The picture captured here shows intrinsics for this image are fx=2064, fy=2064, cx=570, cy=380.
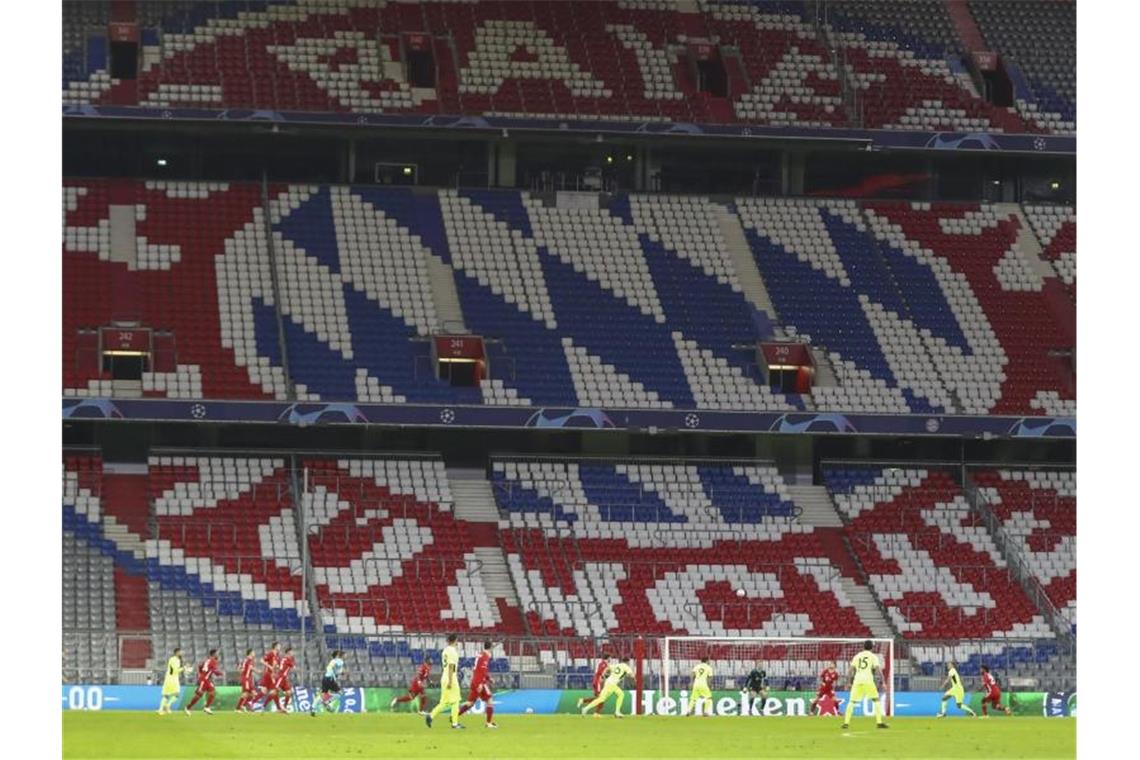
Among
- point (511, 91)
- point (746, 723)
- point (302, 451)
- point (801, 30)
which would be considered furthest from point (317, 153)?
point (746, 723)

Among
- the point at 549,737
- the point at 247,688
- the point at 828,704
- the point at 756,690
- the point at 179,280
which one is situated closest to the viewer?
the point at 549,737

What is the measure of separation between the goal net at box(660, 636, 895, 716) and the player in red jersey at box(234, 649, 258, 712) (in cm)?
763

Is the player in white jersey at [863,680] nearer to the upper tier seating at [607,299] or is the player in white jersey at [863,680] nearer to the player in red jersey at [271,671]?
the player in red jersey at [271,671]

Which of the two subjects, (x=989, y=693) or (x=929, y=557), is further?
A: (x=929, y=557)

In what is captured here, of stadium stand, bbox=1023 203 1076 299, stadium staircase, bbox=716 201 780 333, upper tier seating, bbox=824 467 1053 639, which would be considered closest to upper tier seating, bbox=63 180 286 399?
stadium staircase, bbox=716 201 780 333

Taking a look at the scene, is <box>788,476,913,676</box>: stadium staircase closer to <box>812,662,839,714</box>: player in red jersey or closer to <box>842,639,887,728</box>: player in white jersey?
<box>812,662,839,714</box>: player in red jersey

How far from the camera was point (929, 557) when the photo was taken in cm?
4512

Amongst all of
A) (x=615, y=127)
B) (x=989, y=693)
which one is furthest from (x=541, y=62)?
(x=989, y=693)

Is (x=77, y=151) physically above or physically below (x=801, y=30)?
below

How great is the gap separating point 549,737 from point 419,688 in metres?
6.82

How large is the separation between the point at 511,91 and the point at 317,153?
17.0 ft

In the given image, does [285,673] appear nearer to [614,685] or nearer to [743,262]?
[614,685]
